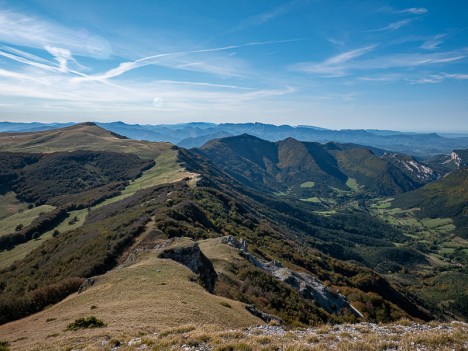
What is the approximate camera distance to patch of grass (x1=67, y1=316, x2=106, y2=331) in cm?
2280

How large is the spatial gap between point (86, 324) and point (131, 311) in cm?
373

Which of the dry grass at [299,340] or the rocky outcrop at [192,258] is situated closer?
the dry grass at [299,340]

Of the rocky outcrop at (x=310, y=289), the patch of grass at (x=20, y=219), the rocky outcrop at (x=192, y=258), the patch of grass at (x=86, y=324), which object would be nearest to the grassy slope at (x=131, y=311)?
the patch of grass at (x=86, y=324)

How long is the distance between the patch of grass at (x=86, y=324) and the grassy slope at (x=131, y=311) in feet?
1.87

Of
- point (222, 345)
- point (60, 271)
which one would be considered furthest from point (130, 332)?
point (60, 271)

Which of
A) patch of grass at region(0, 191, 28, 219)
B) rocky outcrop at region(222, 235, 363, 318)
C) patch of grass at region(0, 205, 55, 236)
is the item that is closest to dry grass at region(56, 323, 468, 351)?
rocky outcrop at region(222, 235, 363, 318)

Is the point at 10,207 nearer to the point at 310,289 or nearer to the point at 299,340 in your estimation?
the point at 310,289

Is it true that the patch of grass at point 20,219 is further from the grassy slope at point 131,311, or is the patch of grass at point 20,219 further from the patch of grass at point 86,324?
the patch of grass at point 86,324

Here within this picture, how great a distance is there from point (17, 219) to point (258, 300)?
165 metres

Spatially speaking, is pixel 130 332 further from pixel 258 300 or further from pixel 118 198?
pixel 118 198

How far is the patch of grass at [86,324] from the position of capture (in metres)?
22.8

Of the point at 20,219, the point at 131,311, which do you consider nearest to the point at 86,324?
the point at 131,311

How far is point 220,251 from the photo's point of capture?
2197 inches

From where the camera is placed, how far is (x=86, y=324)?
2305 cm
